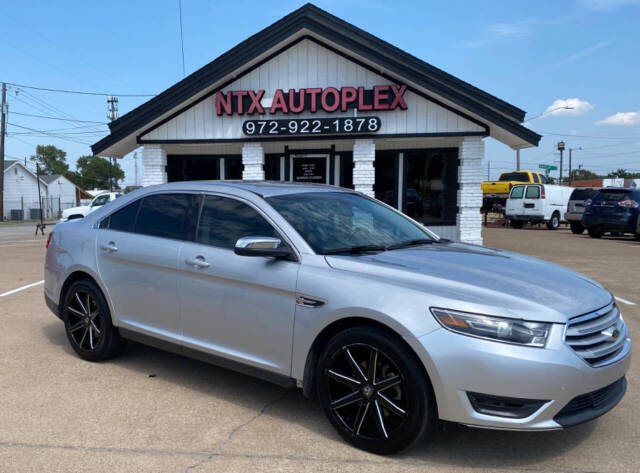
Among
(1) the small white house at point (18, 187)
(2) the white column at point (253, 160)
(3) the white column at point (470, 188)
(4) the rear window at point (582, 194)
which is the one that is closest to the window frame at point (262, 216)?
(2) the white column at point (253, 160)

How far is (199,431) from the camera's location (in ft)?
11.8

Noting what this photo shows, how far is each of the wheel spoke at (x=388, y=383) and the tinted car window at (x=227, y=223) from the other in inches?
48.7

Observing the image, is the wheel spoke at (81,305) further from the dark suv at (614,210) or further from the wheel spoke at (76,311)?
the dark suv at (614,210)

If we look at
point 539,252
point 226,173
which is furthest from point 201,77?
point 539,252

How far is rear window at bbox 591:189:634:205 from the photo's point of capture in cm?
1759

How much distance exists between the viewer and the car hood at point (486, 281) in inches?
116

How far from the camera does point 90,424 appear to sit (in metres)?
3.70

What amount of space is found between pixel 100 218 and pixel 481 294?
3581 millimetres

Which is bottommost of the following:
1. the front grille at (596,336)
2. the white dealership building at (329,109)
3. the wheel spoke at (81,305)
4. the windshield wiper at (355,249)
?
the wheel spoke at (81,305)

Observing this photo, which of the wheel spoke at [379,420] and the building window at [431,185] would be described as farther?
the building window at [431,185]

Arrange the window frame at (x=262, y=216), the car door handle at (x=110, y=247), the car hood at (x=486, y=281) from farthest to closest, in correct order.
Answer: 1. the car door handle at (x=110, y=247)
2. the window frame at (x=262, y=216)
3. the car hood at (x=486, y=281)

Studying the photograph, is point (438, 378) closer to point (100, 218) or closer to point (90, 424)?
point (90, 424)

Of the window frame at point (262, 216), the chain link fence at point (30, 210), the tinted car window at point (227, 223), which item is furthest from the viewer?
the chain link fence at point (30, 210)

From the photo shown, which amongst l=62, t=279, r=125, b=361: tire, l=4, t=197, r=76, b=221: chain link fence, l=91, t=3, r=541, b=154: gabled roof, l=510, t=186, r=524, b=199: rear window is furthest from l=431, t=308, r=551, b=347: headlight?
l=4, t=197, r=76, b=221: chain link fence
